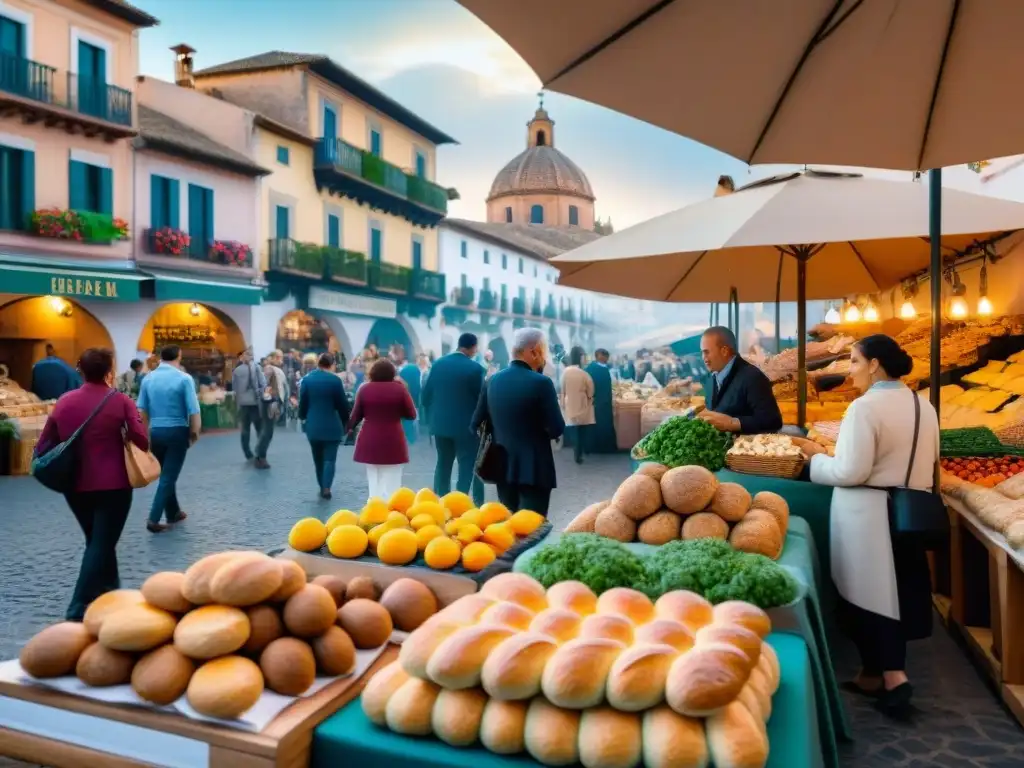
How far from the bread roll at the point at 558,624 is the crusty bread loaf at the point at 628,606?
0.41 feet

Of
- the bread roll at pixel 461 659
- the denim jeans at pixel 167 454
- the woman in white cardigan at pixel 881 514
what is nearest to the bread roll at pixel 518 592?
the bread roll at pixel 461 659

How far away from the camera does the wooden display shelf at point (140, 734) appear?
204 centimetres

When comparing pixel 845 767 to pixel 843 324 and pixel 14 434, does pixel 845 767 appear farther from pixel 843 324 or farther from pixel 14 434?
pixel 14 434

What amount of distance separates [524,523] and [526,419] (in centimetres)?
187

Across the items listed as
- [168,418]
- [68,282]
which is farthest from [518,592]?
[68,282]

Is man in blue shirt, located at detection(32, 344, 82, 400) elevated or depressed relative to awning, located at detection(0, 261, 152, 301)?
depressed

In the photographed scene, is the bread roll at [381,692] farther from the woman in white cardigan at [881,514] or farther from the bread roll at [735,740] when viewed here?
the woman in white cardigan at [881,514]

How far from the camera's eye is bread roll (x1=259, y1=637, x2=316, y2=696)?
7.21 feet

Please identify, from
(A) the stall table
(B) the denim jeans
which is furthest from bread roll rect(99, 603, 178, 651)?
(B) the denim jeans

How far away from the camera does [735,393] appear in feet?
16.8

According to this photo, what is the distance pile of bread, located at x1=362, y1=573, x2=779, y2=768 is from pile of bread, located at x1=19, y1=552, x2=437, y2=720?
11.2 inches

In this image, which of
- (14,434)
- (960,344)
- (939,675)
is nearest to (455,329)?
(14,434)

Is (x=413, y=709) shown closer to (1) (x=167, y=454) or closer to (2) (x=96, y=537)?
(2) (x=96, y=537)

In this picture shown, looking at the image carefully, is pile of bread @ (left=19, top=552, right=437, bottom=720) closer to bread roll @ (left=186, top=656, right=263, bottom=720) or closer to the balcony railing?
bread roll @ (left=186, top=656, right=263, bottom=720)
